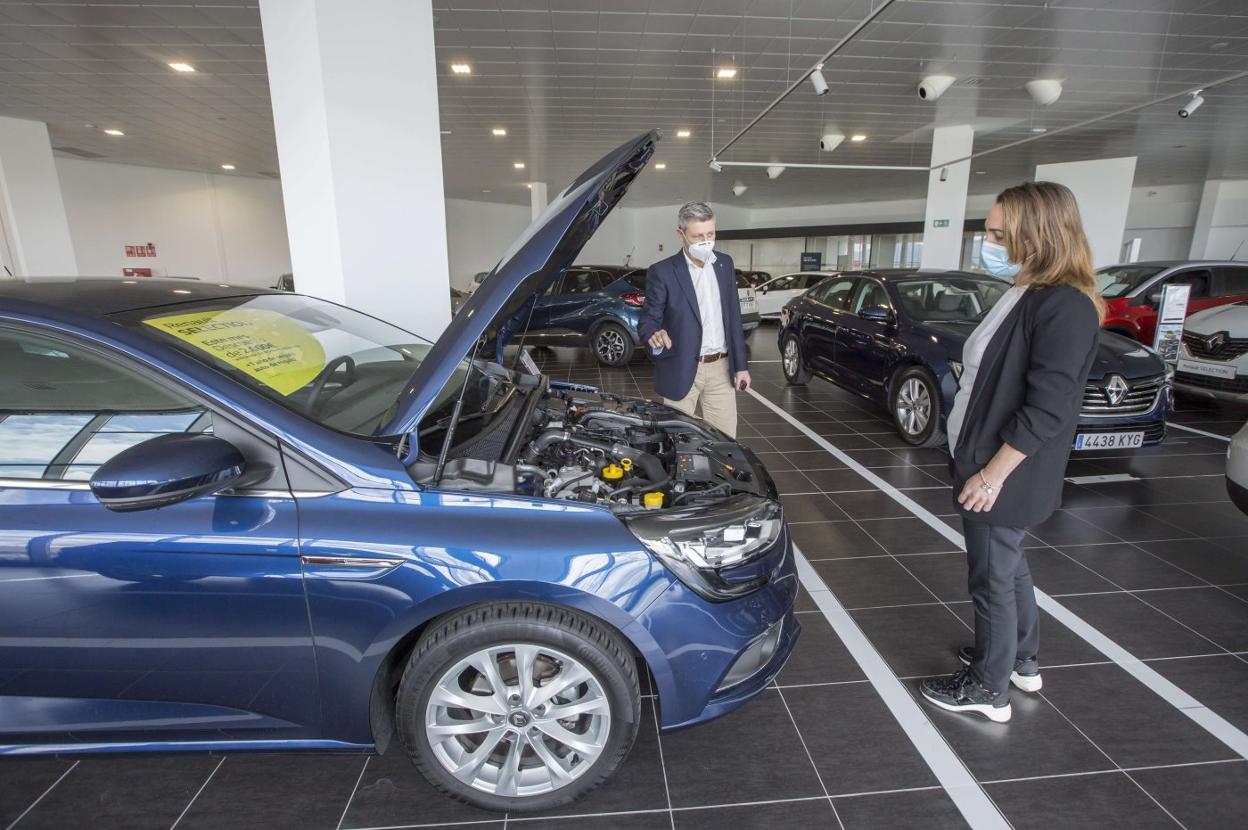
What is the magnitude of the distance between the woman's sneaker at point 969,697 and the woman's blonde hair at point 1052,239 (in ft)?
4.14

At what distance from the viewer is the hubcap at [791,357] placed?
7.21 meters

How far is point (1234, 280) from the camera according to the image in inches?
283

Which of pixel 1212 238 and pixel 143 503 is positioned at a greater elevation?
pixel 1212 238

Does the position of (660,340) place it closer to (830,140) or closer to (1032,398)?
(1032,398)

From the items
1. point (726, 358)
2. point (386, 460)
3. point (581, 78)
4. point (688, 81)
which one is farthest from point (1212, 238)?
point (386, 460)

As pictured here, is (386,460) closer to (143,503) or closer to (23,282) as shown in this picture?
(143,503)

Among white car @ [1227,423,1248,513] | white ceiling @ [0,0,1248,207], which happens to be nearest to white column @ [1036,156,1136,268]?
white ceiling @ [0,0,1248,207]

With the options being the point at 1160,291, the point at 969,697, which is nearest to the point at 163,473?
the point at 969,697

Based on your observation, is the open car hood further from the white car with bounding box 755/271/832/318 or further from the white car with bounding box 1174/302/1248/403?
the white car with bounding box 755/271/832/318

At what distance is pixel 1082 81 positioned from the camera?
827 cm

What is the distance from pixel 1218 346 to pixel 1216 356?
9 cm

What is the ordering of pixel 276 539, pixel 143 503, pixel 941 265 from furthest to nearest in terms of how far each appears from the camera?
pixel 941 265, pixel 276 539, pixel 143 503

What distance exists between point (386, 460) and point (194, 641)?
0.62 meters

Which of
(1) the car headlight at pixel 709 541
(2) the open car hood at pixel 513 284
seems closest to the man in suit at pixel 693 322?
(2) the open car hood at pixel 513 284
